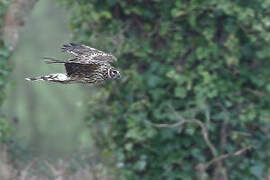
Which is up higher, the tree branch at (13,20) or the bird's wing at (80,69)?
the bird's wing at (80,69)

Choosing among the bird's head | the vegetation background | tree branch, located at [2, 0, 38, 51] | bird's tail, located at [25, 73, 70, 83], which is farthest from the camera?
the vegetation background

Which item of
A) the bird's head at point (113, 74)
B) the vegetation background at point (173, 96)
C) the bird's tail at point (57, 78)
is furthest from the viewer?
the vegetation background at point (173, 96)

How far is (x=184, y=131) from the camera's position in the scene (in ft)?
22.6

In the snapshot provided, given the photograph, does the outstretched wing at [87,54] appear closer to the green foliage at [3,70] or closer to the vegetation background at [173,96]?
the green foliage at [3,70]

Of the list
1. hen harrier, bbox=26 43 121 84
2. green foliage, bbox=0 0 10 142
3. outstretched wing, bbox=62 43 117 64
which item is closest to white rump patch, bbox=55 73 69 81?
hen harrier, bbox=26 43 121 84

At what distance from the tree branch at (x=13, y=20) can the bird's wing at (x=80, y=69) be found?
5.25ft

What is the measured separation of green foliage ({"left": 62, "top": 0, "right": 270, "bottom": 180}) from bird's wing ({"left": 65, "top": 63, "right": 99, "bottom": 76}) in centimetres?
166

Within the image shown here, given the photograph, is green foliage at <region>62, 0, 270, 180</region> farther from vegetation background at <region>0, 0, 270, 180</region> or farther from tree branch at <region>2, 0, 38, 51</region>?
tree branch at <region>2, 0, 38, 51</region>

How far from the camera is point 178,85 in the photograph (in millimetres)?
6727

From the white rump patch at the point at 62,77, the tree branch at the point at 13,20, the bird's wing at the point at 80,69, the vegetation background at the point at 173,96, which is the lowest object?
the vegetation background at the point at 173,96

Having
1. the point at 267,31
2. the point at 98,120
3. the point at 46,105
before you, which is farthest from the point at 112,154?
the point at 46,105

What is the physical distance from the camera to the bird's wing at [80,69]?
16.3 feet

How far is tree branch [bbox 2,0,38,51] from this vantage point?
6465mm

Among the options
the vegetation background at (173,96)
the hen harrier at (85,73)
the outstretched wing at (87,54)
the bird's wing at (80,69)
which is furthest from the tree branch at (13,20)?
the bird's wing at (80,69)
